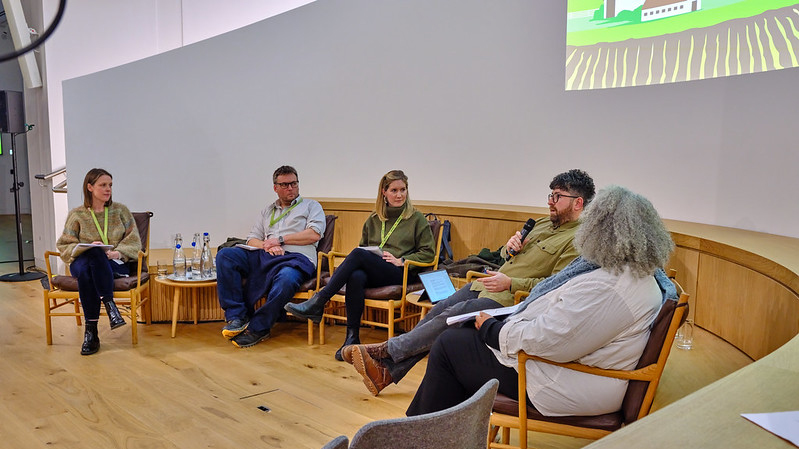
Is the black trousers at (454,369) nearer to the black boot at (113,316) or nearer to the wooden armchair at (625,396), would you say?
the wooden armchair at (625,396)

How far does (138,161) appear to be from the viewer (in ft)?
17.9

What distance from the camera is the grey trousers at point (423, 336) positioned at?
283cm

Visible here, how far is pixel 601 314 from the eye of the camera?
6.32ft

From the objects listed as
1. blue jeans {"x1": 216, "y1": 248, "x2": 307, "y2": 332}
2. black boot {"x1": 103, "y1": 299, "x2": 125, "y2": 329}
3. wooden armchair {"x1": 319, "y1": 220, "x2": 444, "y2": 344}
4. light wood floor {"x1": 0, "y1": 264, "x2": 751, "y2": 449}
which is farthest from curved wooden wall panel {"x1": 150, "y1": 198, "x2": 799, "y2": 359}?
black boot {"x1": 103, "y1": 299, "x2": 125, "y2": 329}

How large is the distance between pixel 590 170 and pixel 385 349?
7.37ft

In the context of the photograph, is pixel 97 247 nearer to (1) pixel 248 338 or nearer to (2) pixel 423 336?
(1) pixel 248 338

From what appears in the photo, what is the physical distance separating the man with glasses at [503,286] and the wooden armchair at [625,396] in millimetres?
808

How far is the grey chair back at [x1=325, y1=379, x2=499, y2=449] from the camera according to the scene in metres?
1.09

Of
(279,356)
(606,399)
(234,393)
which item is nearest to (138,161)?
(279,356)

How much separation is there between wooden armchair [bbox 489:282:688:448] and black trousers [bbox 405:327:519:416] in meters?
0.17

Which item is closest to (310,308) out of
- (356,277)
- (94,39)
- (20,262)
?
(356,277)

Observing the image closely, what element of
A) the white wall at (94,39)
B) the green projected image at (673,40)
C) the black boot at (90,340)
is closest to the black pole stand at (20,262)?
the white wall at (94,39)

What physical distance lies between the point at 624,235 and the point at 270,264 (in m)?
2.87

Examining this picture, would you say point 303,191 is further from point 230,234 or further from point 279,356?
point 279,356
